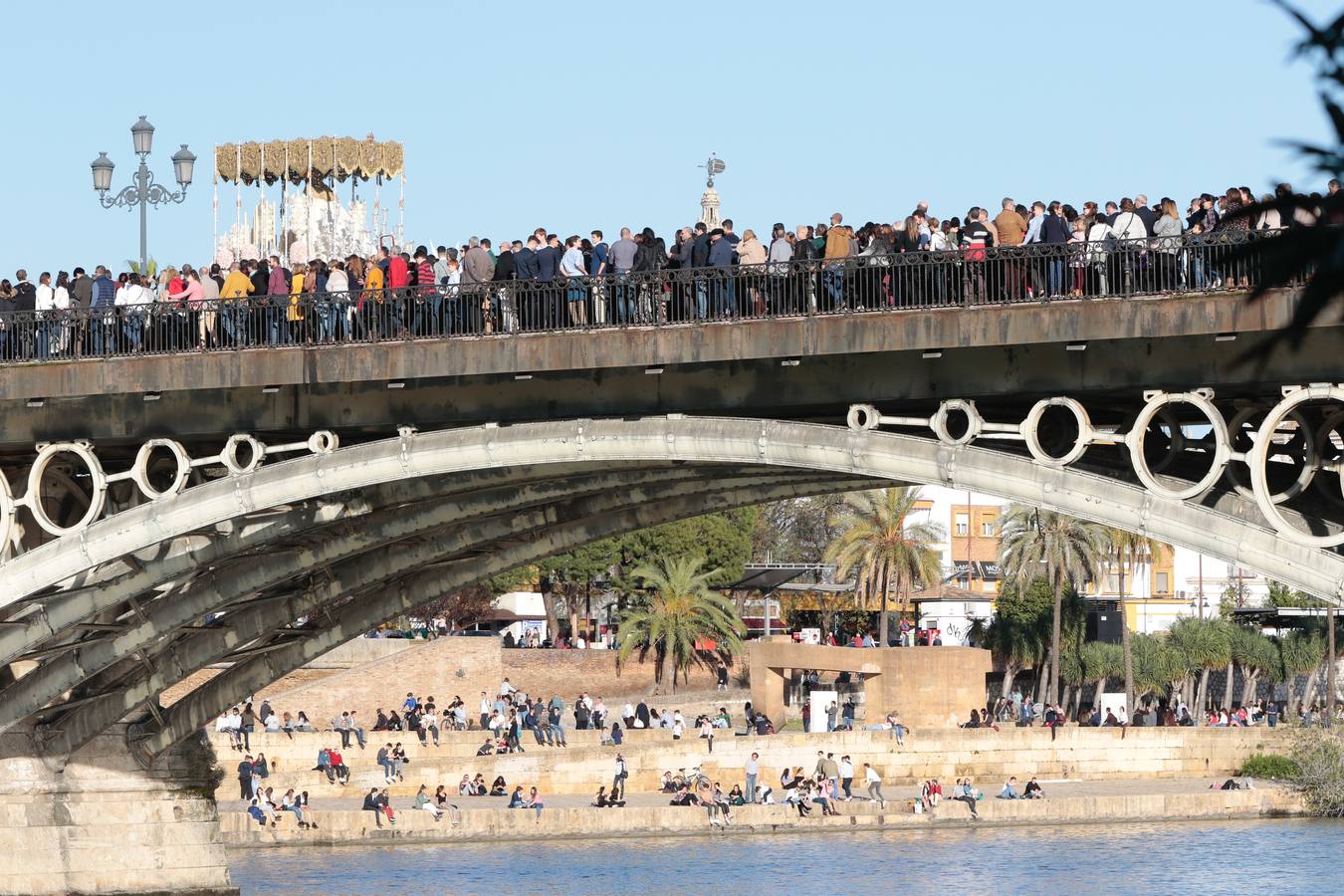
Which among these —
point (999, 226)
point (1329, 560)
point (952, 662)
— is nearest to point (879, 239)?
point (999, 226)

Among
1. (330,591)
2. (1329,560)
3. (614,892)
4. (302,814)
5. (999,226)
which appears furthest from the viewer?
(302,814)

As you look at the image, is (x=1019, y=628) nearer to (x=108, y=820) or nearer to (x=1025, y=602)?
(x=1025, y=602)

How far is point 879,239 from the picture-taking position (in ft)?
74.9

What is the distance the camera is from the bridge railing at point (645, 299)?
68.3 ft

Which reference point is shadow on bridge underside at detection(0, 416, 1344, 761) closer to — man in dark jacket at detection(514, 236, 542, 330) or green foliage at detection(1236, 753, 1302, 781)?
man in dark jacket at detection(514, 236, 542, 330)

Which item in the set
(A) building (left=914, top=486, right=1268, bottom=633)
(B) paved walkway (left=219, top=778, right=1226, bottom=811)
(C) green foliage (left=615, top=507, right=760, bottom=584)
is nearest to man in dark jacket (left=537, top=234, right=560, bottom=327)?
(B) paved walkway (left=219, top=778, right=1226, bottom=811)

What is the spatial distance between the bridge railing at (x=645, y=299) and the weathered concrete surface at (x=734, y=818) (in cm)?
2601

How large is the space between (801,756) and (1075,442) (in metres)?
41.5

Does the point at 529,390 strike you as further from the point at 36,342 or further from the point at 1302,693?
the point at 1302,693

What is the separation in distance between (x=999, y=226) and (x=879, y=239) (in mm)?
1217

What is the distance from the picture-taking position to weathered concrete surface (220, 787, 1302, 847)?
52.6m

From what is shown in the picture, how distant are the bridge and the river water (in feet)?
42.8

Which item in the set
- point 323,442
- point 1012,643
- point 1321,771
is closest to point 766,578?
point 1012,643

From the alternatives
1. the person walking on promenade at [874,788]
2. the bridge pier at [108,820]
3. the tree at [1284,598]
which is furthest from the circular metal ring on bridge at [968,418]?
the tree at [1284,598]
